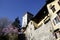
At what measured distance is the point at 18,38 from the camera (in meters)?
37.1

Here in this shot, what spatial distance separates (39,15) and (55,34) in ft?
34.0

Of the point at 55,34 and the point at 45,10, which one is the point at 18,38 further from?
the point at 55,34

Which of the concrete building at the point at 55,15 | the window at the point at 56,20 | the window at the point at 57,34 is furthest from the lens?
the window at the point at 56,20

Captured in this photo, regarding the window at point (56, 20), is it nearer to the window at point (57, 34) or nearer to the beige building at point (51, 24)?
the beige building at point (51, 24)

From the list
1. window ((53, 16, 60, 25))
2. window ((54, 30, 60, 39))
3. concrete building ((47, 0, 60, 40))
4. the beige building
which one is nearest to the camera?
window ((54, 30, 60, 39))

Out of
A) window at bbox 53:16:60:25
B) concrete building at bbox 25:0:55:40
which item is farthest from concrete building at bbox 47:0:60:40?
concrete building at bbox 25:0:55:40

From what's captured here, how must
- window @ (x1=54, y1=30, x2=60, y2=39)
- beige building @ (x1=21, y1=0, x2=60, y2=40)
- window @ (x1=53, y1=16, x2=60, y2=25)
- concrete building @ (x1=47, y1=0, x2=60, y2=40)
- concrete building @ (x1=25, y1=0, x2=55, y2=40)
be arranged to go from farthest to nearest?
concrete building @ (x1=25, y1=0, x2=55, y2=40) → window @ (x1=53, y1=16, x2=60, y2=25) → beige building @ (x1=21, y1=0, x2=60, y2=40) → concrete building @ (x1=47, y1=0, x2=60, y2=40) → window @ (x1=54, y1=30, x2=60, y2=39)

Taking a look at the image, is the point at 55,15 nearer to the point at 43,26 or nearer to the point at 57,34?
the point at 57,34

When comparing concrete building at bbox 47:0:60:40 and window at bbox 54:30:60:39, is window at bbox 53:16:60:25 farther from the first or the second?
window at bbox 54:30:60:39

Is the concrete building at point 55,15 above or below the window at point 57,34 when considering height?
above

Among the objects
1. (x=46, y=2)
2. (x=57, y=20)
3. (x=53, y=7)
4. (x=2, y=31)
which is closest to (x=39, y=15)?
(x=46, y=2)

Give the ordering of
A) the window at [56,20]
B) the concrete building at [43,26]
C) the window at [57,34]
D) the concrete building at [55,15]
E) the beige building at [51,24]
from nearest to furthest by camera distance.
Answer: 1. the window at [57,34]
2. the concrete building at [55,15]
3. the beige building at [51,24]
4. the window at [56,20]
5. the concrete building at [43,26]

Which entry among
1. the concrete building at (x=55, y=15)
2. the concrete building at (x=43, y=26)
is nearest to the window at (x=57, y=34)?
the concrete building at (x=55, y=15)

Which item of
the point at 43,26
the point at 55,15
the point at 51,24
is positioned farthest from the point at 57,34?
the point at 43,26
